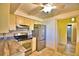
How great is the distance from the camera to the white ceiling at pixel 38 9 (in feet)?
5.85

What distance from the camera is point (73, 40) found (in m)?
1.83

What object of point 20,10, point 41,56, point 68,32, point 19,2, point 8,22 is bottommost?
point 41,56

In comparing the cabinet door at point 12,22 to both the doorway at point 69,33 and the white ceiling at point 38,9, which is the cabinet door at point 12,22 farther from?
the doorway at point 69,33

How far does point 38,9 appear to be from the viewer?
1.82 meters

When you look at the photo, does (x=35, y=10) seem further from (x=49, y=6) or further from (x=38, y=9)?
(x=49, y=6)

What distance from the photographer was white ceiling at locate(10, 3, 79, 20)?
1784 millimetres

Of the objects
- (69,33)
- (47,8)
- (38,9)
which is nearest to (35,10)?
(38,9)

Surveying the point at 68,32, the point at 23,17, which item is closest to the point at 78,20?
the point at 68,32

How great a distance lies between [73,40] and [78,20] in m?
0.30

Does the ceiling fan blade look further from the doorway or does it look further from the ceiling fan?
the doorway

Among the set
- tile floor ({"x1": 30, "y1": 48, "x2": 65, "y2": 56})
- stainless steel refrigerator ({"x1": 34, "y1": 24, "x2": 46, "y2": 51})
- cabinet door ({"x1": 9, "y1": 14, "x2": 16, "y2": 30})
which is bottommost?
tile floor ({"x1": 30, "y1": 48, "x2": 65, "y2": 56})

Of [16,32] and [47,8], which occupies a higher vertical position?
[47,8]

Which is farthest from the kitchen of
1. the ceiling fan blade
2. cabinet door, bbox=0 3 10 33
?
the ceiling fan blade

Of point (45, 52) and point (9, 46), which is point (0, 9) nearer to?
point (9, 46)
